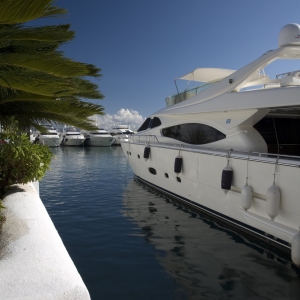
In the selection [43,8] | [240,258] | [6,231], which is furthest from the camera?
[240,258]

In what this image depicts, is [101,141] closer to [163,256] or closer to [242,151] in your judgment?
[242,151]

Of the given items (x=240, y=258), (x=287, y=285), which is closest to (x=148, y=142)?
(x=240, y=258)

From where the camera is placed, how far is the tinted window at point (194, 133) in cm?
869

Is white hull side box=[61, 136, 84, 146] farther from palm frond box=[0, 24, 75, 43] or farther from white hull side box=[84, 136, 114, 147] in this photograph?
palm frond box=[0, 24, 75, 43]

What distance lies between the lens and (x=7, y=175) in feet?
17.2

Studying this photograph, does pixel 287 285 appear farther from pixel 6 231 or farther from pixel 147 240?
pixel 6 231

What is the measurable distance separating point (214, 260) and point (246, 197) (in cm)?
149

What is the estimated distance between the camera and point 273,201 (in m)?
5.44

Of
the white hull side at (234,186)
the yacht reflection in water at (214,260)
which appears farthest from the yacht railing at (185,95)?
the yacht reflection in water at (214,260)

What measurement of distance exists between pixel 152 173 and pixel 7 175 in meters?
6.85

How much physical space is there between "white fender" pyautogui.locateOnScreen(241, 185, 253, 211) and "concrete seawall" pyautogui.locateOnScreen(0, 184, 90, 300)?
4.03 m

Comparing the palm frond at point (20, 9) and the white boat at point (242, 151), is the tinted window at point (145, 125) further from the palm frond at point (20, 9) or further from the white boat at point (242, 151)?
the palm frond at point (20, 9)

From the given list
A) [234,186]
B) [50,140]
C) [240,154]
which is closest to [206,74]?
[240,154]

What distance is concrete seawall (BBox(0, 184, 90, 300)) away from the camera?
7.02 ft
